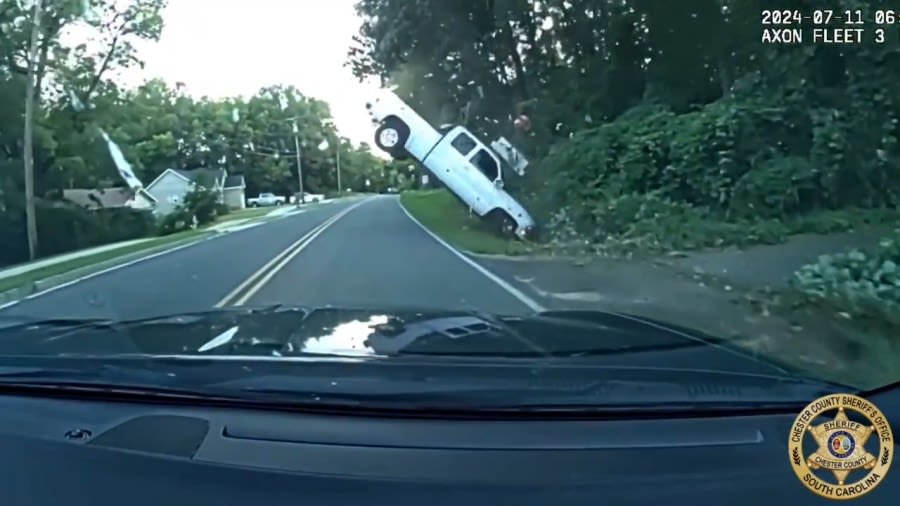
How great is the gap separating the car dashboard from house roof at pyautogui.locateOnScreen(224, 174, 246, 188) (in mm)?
8737

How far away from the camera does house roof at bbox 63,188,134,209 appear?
9.78 meters

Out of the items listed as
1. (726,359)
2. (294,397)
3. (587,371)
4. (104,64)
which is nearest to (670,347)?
(726,359)

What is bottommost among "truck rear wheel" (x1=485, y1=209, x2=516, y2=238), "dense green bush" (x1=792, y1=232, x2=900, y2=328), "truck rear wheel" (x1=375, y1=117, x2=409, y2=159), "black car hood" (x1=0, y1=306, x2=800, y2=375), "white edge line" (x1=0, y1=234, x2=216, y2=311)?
"dense green bush" (x1=792, y1=232, x2=900, y2=328)

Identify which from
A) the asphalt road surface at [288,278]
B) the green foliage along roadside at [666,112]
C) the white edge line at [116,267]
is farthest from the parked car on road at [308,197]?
the green foliage along roadside at [666,112]

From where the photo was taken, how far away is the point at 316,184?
13.1m

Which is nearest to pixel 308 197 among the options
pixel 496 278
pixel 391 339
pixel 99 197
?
pixel 496 278

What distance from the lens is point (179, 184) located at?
10492 millimetres

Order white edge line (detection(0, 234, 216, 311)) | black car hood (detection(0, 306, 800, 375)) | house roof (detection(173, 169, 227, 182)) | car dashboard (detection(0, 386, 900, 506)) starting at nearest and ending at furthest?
car dashboard (detection(0, 386, 900, 506)) < black car hood (detection(0, 306, 800, 375)) < white edge line (detection(0, 234, 216, 311)) < house roof (detection(173, 169, 227, 182))

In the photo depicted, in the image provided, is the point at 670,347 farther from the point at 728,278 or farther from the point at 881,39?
the point at 881,39

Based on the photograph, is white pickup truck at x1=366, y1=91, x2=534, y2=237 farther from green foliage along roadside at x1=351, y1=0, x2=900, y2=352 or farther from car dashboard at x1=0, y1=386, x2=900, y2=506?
car dashboard at x1=0, y1=386, x2=900, y2=506

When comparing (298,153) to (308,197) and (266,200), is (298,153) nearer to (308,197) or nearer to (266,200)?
(266,200)

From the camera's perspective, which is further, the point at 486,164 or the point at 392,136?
the point at 486,164

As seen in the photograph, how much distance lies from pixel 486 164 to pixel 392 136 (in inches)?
82.0

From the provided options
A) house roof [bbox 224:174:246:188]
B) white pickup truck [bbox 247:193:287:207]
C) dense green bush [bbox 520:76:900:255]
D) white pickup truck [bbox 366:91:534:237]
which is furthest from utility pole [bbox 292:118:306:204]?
dense green bush [bbox 520:76:900:255]
